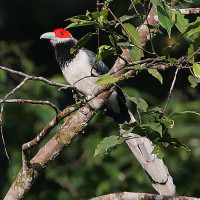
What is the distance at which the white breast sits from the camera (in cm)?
384

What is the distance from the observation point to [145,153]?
3.60 metres

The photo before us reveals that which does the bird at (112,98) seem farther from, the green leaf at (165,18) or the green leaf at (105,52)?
the green leaf at (165,18)

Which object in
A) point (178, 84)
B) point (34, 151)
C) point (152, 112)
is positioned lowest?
point (178, 84)

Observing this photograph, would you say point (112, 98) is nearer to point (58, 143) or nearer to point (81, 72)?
point (81, 72)

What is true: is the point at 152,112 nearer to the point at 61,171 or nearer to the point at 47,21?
the point at 61,171

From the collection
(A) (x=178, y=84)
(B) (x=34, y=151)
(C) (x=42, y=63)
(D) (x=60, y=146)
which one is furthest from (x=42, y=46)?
(D) (x=60, y=146)

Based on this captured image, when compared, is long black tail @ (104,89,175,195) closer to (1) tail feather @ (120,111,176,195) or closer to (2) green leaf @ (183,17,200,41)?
(1) tail feather @ (120,111,176,195)

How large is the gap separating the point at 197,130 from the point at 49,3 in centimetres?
296

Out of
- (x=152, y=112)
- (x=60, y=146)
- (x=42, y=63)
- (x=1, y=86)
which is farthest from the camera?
(x=42, y=63)

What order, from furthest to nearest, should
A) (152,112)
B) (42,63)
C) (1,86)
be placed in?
(42,63) < (1,86) < (152,112)

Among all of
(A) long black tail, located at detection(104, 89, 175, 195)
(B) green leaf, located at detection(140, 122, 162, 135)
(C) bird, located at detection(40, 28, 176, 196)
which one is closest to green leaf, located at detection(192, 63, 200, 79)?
(B) green leaf, located at detection(140, 122, 162, 135)

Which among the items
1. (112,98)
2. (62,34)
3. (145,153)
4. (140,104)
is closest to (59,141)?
(140,104)

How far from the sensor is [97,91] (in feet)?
8.29

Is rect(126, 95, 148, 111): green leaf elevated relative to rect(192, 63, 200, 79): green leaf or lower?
lower
